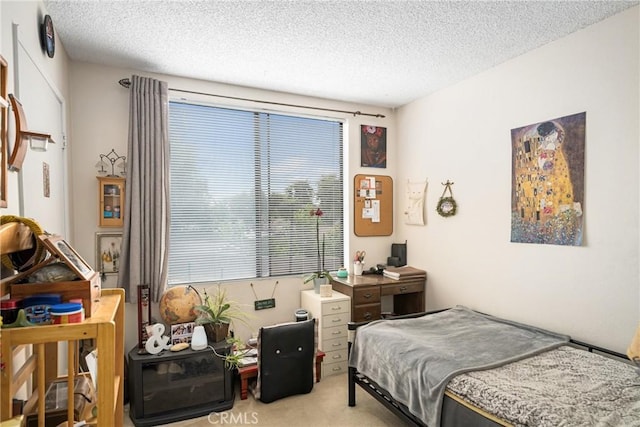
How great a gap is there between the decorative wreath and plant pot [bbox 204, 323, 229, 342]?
2236mm

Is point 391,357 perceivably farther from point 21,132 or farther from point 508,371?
point 21,132

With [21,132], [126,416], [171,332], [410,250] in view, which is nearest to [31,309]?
[21,132]

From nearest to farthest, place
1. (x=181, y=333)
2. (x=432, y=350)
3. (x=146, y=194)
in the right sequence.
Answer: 1. (x=432, y=350)
2. (x=181, y=333)
3. (x=146, y=194)

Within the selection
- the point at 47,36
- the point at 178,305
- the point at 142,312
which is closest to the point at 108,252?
the point at 142,312

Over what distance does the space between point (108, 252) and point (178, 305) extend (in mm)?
710

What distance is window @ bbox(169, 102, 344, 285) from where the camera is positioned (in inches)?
129

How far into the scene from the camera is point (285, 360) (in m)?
2.82

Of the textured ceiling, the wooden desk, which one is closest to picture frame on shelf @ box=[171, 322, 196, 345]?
the wooden desk

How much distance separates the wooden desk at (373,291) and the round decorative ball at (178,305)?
4.46ft

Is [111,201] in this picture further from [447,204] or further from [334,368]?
[447,204]

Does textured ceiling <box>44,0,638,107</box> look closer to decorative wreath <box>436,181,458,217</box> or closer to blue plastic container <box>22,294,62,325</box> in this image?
decorative wreath <box>436,181,458,217</box>

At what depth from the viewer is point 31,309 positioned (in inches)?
41.7

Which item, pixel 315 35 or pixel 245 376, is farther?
pixel 245 376

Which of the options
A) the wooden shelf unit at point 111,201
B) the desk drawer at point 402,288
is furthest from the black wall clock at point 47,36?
the desk drawer at point 402,288
